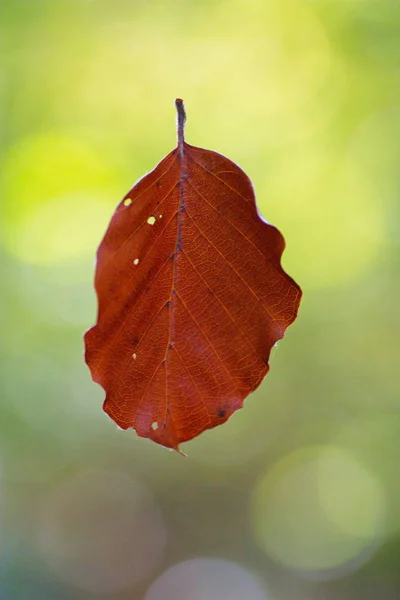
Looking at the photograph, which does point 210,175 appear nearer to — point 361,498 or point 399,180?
point 399,180

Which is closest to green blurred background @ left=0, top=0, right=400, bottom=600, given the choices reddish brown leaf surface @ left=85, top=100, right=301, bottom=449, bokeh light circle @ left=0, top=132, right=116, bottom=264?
bokeh light circle @ left=0, top=132, right=116, bottom=264

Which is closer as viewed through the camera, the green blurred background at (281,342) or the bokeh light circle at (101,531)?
the green blurred background at (281,342)

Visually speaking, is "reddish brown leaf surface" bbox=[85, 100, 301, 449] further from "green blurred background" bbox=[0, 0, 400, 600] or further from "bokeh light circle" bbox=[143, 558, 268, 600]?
"bokeh light circle" bbox=[143, 558, 268, 600]

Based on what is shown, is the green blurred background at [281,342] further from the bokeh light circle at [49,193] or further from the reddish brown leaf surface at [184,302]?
the reddish brown leaf surface at [184,302]

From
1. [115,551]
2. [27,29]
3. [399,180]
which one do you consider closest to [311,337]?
[399,180]

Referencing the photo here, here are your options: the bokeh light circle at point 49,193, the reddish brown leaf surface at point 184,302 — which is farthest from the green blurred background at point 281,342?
the reddish brown leaf surface at point 184,302

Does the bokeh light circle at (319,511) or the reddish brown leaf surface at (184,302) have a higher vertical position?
the reddish brown leaf surface at (184,302)
